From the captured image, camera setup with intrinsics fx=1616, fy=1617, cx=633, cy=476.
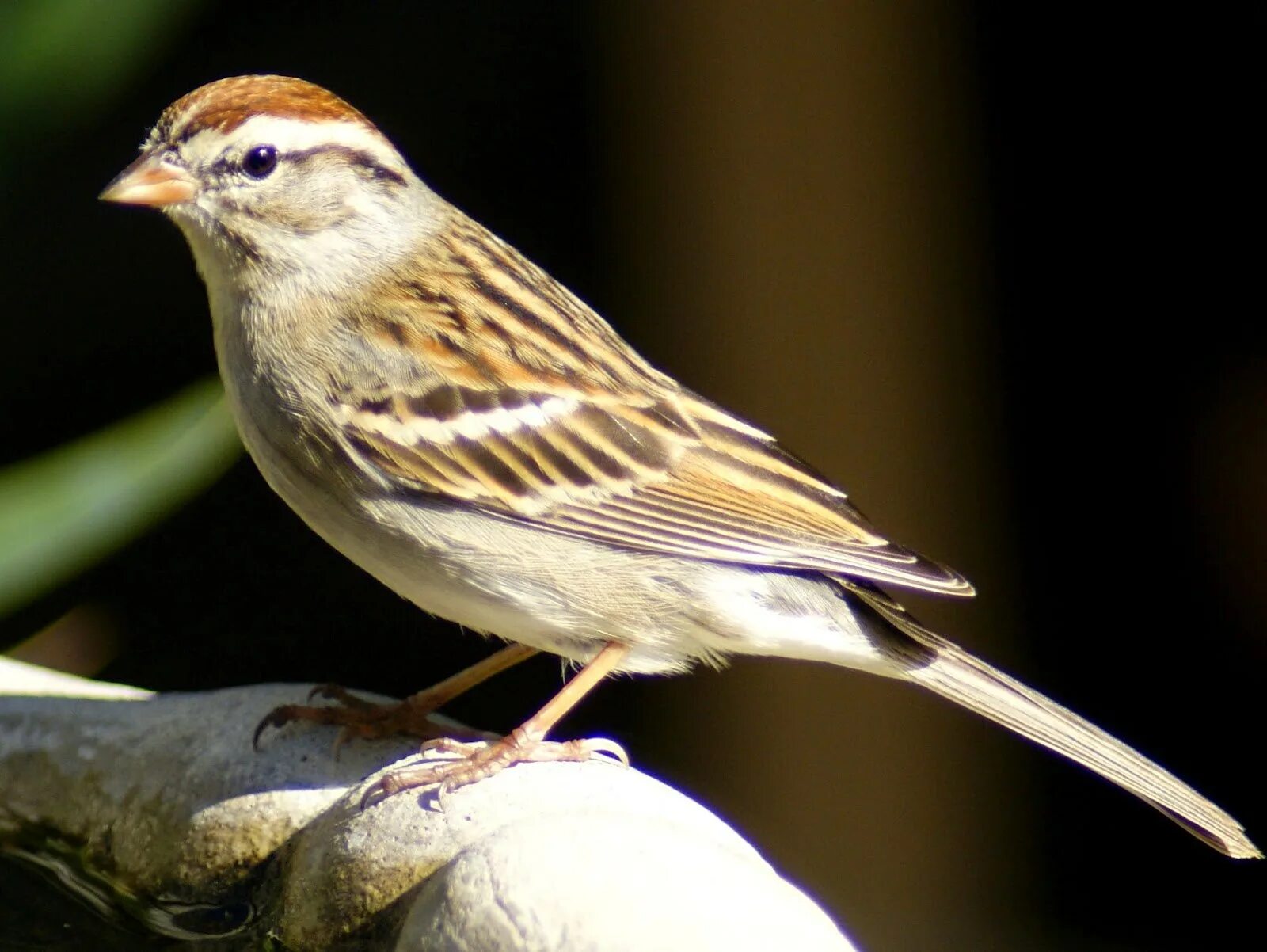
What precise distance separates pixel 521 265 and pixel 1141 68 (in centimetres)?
171

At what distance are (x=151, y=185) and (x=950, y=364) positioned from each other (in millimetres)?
2137

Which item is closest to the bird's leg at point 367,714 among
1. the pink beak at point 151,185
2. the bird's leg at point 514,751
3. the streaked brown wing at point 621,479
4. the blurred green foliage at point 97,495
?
the bird's leg at point 514,751

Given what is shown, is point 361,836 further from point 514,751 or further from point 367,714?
point 367,714

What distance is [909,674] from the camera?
2234 mm

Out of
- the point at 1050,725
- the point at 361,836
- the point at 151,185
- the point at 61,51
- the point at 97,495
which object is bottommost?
the point at 1050,725

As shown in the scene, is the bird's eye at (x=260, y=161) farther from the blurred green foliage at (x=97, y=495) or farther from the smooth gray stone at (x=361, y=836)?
the smooth gray stone at (x=361, y=836)

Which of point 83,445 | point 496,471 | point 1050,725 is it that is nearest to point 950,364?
point 1050,725

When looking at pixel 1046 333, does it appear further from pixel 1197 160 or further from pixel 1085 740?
pixel 1085 740

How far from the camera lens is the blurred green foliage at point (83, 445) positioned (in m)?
2.48

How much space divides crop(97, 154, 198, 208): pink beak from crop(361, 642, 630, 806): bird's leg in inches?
30.7

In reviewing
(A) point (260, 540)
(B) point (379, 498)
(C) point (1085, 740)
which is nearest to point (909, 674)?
(C) point (1085, 740)

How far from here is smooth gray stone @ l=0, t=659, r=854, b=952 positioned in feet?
4.73

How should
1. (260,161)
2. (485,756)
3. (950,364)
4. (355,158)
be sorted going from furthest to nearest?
(950,364) < (355,158) < (260,161) < (485,756)

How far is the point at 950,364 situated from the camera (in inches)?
147
